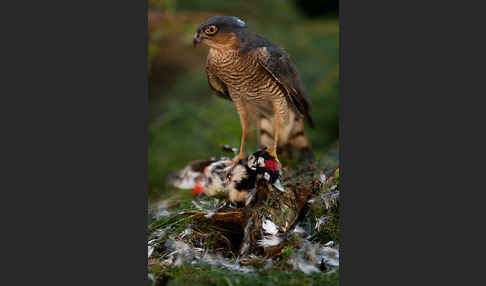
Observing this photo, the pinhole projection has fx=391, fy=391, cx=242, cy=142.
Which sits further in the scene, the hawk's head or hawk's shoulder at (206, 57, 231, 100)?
hawk's shoulder at (206, 57, 231, 100)

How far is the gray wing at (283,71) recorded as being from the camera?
109 inches

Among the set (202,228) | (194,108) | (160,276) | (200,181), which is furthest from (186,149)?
(160,276)

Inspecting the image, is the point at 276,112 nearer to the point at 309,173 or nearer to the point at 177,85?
the point at 309,173

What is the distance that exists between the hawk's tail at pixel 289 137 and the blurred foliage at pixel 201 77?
0.31 m

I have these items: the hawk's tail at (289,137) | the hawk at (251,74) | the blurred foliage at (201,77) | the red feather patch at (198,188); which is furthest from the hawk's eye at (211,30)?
the red feather patch at (198,188)

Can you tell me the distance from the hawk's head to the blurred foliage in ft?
3.50

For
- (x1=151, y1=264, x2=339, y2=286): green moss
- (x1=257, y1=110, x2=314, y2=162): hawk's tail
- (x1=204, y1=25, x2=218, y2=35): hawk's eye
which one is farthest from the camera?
(x1=257, y1=110, x2=314, y2=162): hawk's tail

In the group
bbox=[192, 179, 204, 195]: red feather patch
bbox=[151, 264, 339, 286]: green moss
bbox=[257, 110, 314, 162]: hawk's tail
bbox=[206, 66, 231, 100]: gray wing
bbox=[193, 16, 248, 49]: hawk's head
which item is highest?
bbox=[193, 16, 248, 49]: hawk's head

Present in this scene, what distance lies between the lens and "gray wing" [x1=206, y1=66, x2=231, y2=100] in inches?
116

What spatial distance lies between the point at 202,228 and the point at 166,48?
7.83 ft

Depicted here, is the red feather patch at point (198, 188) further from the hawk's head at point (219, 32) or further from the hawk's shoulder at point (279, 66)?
the hawk's head at point (219, 32)

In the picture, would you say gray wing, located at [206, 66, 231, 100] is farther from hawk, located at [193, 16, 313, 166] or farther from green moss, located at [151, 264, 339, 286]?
green moss, located at [151, 264, 339, 286]

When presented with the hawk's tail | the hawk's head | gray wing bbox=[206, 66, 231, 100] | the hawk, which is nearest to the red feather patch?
the hawk

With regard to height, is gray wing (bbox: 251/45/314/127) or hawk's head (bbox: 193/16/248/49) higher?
hawk's head (bbox: 193/16/248/49)
